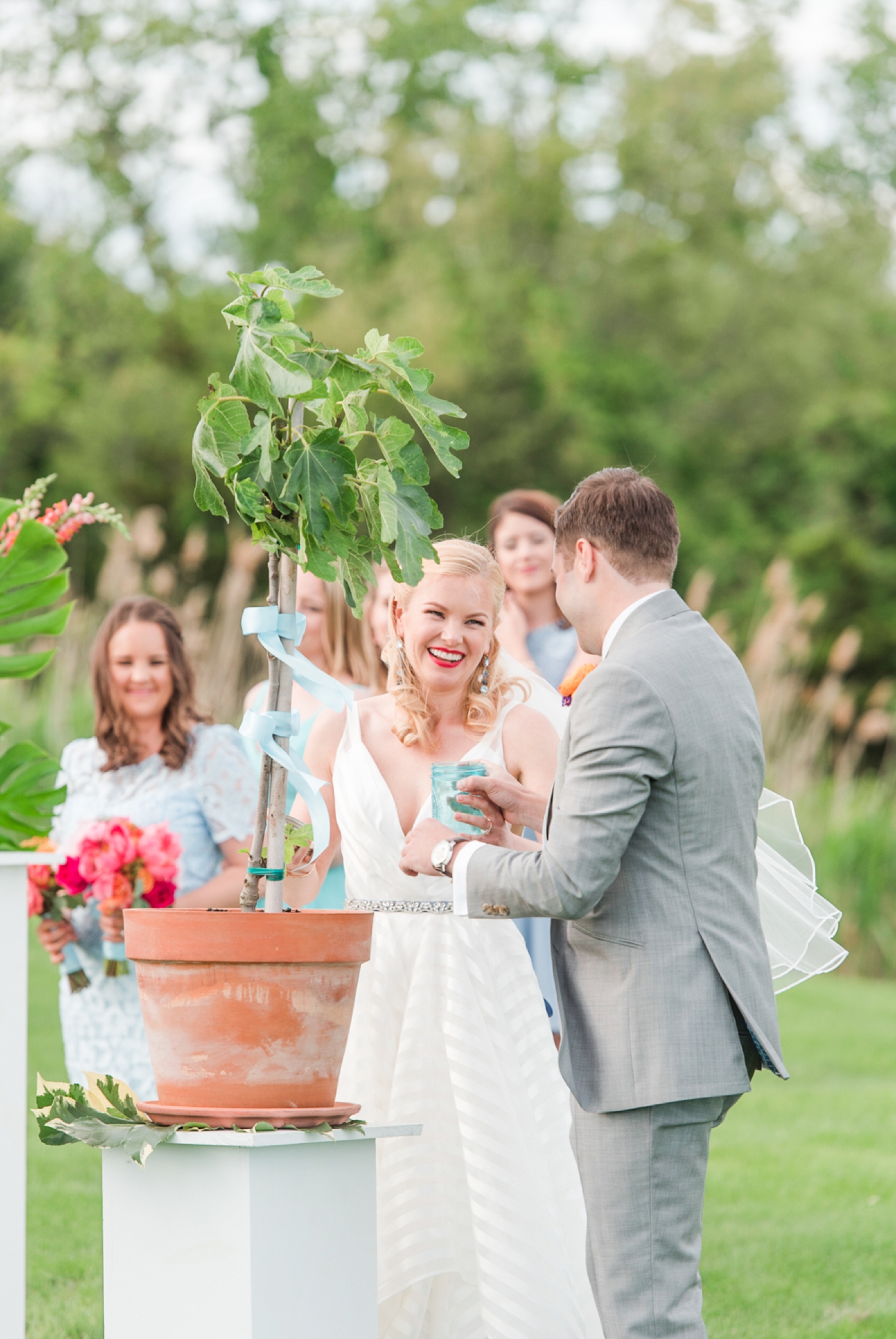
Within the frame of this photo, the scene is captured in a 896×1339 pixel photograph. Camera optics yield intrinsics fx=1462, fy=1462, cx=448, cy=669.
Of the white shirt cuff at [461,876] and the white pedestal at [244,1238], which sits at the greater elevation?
the white shirt cuff at [461,876]

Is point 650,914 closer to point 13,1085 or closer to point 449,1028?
point 449,1028

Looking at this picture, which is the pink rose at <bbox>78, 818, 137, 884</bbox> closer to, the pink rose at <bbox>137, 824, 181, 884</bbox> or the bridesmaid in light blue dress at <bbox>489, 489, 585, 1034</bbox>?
the pink rose at <bbox>137, 824, 181, 884</bbox>

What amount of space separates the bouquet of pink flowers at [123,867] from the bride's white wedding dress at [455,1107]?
3.49 ft

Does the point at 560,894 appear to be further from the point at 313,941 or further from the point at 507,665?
the point at 507,665

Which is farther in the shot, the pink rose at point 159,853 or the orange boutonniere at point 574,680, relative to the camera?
the pink rose at point 159,853

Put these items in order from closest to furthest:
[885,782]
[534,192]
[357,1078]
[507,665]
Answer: [357,1078], [507,665], [885,782], [534,192]

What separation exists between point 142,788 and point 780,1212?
8.97 feet

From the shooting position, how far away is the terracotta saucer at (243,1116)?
2.25 meters

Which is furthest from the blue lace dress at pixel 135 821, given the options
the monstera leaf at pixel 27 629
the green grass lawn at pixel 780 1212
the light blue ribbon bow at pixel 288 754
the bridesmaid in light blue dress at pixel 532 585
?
the light blue ribbon bow at pixel 288 754

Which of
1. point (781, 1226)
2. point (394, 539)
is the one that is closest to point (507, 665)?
point (394, 539)

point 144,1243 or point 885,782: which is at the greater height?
point 885,782

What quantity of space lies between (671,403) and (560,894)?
2064cm

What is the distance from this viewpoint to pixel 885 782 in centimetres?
1153

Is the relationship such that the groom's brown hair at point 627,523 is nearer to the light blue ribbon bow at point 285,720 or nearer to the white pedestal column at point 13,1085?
the light blue ribbon bow at point 285,720
